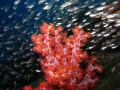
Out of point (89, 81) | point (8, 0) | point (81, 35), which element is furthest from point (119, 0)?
point (8, 0)

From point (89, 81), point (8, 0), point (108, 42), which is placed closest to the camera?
point (89, 81)

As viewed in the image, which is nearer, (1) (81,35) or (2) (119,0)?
(1) (81,35)

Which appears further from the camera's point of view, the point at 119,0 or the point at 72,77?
the point at 119,0

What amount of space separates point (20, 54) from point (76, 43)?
283 inches

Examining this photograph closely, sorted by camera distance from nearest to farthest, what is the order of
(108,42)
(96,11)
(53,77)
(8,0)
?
(53,77) → (108,42) → (96,11) → (8,0)

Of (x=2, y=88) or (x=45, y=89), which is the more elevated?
(x=45, y=89)

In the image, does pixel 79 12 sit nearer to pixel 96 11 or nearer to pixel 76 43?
pixel 96 11

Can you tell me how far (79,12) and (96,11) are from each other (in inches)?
64.1

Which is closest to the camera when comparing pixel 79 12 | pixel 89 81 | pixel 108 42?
pixel 89 81

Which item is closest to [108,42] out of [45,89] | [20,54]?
[45,89]

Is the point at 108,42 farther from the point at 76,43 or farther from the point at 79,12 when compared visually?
the point at 79,12

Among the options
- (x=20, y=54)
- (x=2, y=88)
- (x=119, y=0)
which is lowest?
(x=2, y=88)

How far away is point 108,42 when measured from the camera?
564 cm

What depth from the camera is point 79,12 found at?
24.5ft
